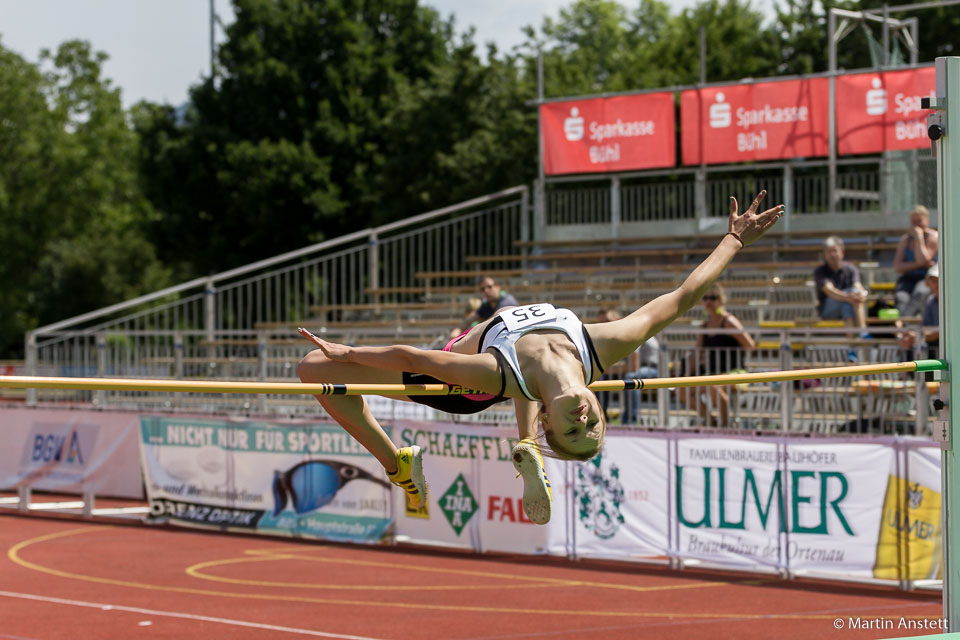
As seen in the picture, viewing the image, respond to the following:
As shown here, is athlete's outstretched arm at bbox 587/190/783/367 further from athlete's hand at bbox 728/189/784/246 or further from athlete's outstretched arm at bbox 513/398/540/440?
athlete's outstretched arm at bbox 513/398/540/440

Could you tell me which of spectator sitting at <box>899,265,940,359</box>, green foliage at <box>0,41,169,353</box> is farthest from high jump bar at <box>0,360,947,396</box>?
green foliage at <box>0,41,169,353</box>

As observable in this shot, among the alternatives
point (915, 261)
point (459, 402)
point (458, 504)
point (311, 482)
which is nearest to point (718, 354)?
point (915, 261)

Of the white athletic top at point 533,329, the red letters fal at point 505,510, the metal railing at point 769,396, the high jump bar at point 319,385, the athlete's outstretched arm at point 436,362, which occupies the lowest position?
the red letters fal at point 505,510

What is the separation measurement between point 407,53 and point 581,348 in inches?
1161

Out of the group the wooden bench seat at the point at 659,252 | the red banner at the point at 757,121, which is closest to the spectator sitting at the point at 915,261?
the wooden bench seat at the point at 659,252

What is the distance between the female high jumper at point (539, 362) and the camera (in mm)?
5223

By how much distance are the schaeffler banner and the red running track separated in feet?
31.1

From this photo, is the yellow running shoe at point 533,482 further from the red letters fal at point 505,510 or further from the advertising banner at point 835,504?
the red letters fal at point 505,510

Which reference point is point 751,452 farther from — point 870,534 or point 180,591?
point 180,591

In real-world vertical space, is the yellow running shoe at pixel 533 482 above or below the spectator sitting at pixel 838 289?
below

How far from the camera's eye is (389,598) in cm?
1076

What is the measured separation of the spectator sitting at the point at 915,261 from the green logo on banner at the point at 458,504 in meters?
5.13

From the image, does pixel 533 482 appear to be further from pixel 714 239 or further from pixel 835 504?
pixel 714 239

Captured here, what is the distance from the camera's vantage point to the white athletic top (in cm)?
547
